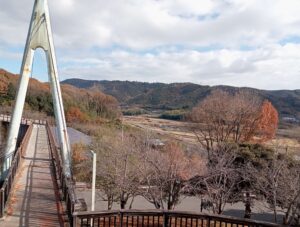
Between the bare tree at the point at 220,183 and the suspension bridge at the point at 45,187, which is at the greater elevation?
the suspension bridge at the point at 45,187

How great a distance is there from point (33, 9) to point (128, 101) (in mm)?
169703

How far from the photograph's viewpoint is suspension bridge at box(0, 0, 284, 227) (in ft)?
27.2

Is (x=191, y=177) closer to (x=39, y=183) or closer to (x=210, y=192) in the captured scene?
(x=210, y=192)

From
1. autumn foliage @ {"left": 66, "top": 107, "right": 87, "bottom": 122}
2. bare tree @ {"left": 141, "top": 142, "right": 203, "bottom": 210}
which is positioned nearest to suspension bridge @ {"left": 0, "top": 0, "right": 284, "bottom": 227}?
bare tree @ {"left": 141, "top": 142, "right": 203, "bottom": 210}

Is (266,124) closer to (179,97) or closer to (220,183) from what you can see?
(220,183)

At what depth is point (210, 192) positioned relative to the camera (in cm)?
1977

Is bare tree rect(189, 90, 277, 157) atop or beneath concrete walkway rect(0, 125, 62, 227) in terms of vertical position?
atop

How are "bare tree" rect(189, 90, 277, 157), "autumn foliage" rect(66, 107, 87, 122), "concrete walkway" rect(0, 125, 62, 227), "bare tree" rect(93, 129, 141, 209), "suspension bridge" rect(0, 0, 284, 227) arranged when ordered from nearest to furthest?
1. "suspension bridge" rect(0, 0, 284, 227)
2. "concrete walkway" rect(0, 125, 62, 227)
3. "bare tree" rect(93, 129, 141, 209)
4. "bare tree" rect(189, 90, 277, 157)
5. "autumn foliage" rect(66, 107, 87, 122)

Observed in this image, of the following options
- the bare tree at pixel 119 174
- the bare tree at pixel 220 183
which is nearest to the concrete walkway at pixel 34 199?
the bare tree at pixel 119 174

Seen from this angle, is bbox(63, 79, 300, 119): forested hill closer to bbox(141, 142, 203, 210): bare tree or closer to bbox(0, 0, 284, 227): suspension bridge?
bbox(141, 142, 203, 210): bare tree

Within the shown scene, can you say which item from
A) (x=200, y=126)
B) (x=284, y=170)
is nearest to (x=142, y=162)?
(x=284, y=170)

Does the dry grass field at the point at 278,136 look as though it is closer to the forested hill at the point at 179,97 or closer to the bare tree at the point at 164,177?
the bare tree at the point at 164,177

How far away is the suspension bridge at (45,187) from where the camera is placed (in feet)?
27.2

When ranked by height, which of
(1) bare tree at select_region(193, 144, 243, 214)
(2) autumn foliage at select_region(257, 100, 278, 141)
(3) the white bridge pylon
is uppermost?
(3) the white bridge pylon
